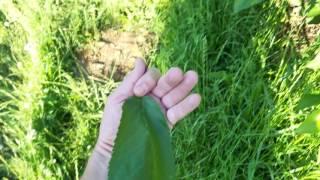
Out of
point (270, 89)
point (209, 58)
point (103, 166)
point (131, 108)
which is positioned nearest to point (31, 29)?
point (209, 58)

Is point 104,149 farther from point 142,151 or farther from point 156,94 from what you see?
point 142,151

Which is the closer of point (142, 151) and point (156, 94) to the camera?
point (142, 151)

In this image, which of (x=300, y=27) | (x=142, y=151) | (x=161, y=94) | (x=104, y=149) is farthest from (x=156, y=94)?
(x=300, y=27)

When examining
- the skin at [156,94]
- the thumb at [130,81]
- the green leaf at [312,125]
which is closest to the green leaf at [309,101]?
the green leaf at [312,125]

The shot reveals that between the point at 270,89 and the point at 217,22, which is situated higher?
the point at 217,22

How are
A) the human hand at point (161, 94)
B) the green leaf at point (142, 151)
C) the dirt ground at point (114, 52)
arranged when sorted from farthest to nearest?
the dirt ground at point (114, 52) → the human hand at point (161, 94) → the green leaf at point (142, 151)

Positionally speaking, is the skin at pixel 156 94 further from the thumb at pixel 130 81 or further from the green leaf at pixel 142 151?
the green leaf at pixel 142 151

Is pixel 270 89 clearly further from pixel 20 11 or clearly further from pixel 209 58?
pixel 20 11
